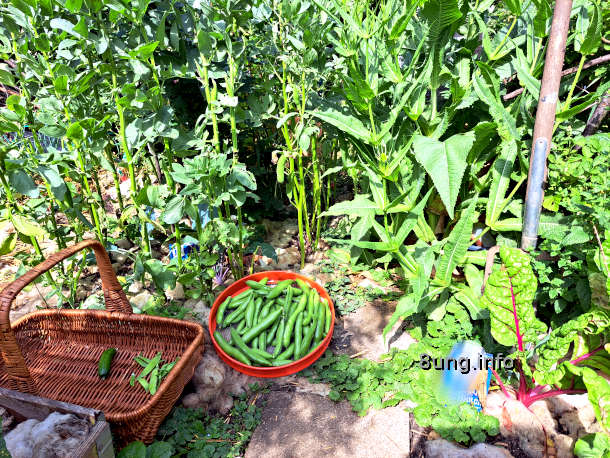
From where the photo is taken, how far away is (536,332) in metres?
1.87

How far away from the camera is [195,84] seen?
2965mm

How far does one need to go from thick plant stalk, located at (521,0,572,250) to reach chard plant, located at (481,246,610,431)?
0.82ft

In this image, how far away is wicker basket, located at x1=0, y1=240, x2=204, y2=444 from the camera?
187 cm

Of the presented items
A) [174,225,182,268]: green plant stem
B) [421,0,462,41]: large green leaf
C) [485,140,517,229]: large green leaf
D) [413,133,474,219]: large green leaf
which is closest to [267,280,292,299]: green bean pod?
[174,225,182,268]: green plant stem

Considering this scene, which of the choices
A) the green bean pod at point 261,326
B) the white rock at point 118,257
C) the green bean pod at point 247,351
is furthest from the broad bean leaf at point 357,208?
the white rock at point 118,257

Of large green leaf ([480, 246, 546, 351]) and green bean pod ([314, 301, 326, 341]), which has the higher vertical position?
large green leaf ([480, 246, 546, 351])

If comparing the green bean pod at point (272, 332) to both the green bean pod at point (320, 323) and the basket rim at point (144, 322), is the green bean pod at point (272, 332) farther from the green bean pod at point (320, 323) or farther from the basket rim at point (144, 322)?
the basket rim at point (144, 322)

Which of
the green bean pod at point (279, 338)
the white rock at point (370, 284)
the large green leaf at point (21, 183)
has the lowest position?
the white rock at point (370, 284)

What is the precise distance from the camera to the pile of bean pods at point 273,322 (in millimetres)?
2328

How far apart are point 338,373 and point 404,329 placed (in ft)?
1.71

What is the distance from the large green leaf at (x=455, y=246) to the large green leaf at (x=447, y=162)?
0.47ft

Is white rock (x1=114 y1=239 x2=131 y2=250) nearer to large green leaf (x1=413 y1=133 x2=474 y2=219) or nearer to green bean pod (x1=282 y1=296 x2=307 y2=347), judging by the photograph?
green bean pod (x1=282 y1=296 x2=307 y2=347)

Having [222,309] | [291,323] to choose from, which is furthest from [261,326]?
[222,309]

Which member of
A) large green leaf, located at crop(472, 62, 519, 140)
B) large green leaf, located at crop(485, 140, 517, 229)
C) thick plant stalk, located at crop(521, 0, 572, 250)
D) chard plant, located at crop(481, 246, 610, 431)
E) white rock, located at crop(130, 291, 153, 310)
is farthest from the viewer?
white rock, located at crop(130, 291, 153, 310)
